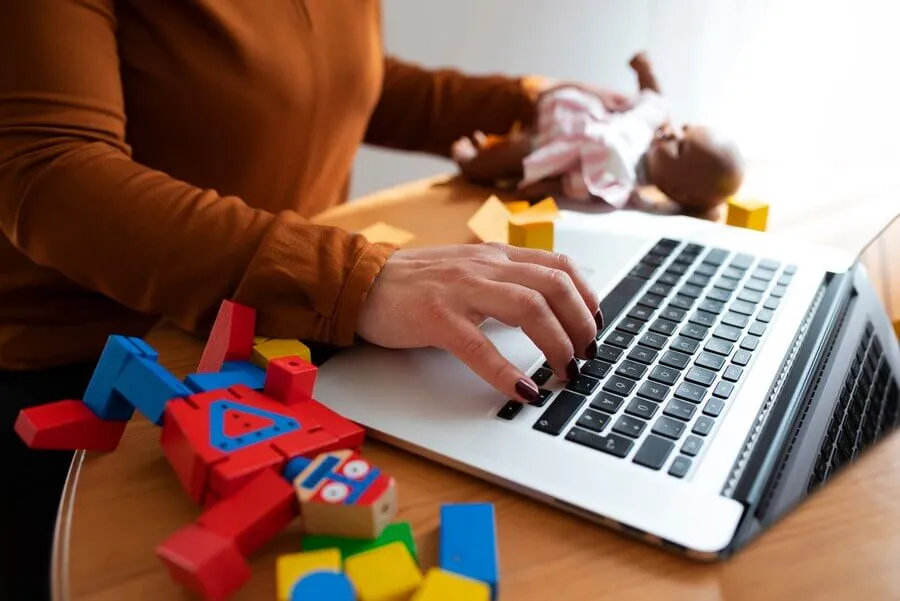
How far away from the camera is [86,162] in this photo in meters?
0.57

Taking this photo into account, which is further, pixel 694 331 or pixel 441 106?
pixel 441 106

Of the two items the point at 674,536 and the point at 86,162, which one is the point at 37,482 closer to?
the point at 86,162

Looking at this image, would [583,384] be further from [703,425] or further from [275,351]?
[275,351]

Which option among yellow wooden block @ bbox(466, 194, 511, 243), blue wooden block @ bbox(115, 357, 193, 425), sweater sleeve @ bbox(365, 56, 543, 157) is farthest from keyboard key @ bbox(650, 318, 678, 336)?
sweater sleeve @ bbox(365, 56, 543, 157)

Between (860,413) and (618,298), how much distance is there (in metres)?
0.19

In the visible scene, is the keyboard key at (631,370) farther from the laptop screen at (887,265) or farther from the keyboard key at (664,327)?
the laptop screen at (887,265)

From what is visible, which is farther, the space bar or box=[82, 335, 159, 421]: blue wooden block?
the space bar

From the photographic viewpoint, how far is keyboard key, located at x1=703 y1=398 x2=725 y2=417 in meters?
0.46

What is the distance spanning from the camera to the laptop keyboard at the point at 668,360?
1.44ft

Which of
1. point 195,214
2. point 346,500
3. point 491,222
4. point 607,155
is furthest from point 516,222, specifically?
point 346,500

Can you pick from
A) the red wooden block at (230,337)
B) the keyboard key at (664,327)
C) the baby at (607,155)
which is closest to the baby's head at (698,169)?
the baby at (607,155)

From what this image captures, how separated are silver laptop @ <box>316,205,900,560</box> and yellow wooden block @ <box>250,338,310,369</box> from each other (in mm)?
21

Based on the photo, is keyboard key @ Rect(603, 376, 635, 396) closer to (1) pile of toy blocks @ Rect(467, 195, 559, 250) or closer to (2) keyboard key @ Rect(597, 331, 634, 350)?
(2) keyboard key @ Rect(597, 331, 634, 350)

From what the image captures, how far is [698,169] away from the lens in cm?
78
